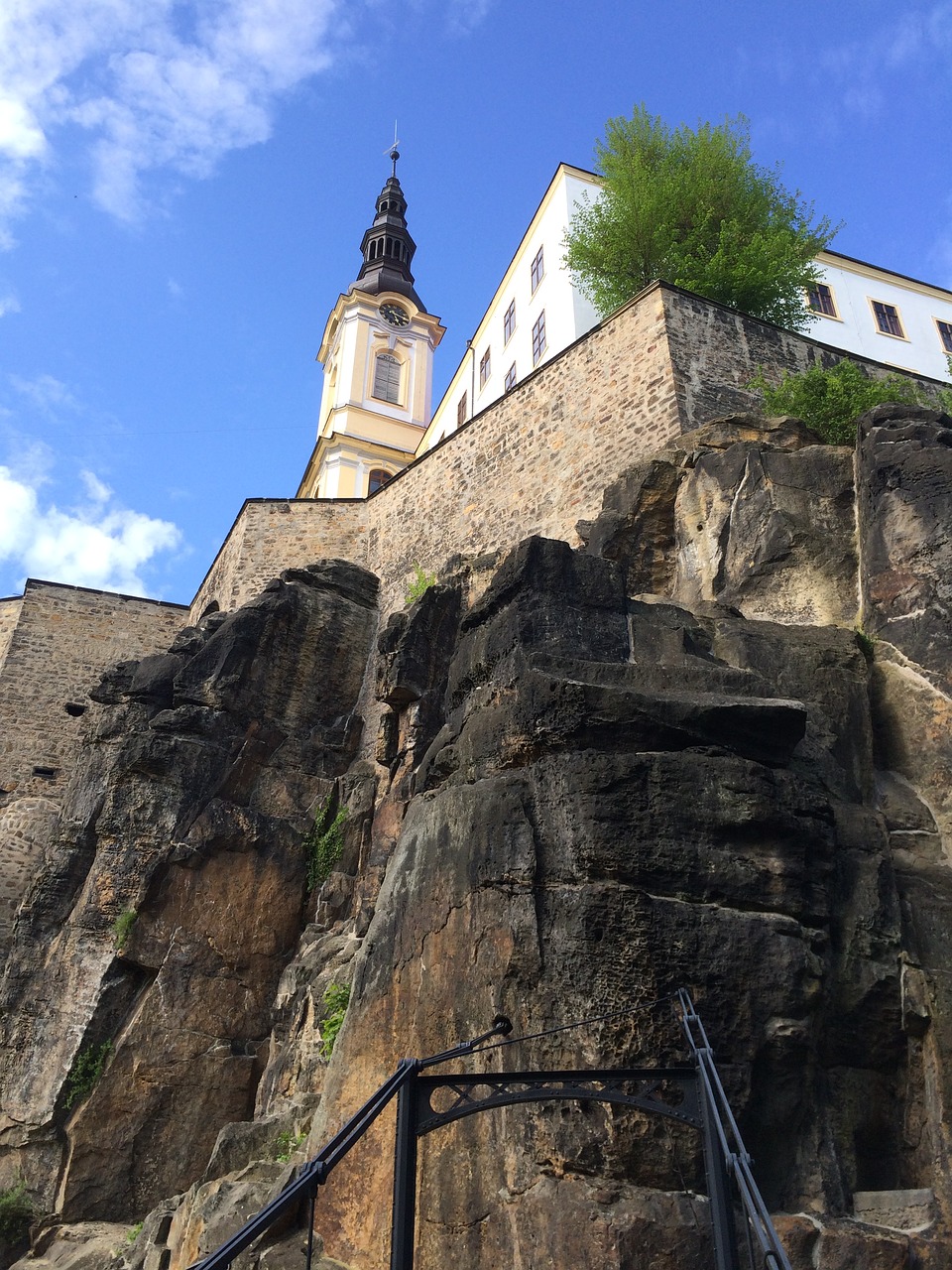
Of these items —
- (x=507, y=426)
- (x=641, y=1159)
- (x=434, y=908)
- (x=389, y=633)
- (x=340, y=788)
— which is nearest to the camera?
(x=641, y=1159)

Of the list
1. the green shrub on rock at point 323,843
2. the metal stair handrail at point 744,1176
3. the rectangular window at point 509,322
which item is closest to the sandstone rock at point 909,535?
the metal stair handrail at point 744,1176

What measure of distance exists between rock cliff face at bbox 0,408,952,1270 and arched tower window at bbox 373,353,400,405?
90.6ft

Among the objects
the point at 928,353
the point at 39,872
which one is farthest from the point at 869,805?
the point at 928,353

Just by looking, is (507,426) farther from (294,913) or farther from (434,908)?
(434,908)

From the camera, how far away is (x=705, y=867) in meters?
5.49

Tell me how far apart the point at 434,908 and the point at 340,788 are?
8.84 metres

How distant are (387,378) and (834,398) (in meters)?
28.4

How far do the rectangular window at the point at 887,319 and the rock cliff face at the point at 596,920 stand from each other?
70.4ft

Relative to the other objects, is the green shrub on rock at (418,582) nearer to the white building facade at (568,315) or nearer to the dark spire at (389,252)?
A: the white building facade at (568,315)

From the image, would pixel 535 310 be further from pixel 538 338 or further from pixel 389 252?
pixel 389 252

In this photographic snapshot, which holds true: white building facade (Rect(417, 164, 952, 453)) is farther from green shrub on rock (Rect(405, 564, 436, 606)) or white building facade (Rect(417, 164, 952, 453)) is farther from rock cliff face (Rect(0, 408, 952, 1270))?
rock cliff face (Rect(0, 408, 952, 1270))

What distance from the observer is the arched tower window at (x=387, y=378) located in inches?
1560

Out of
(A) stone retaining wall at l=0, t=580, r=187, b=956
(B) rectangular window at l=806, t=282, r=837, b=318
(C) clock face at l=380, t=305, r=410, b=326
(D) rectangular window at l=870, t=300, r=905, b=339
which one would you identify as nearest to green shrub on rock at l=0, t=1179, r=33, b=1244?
(A) stone retaining wall at l=0, t=580, r=187, b=956

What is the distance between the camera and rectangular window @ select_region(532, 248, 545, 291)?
27594 millimetres
